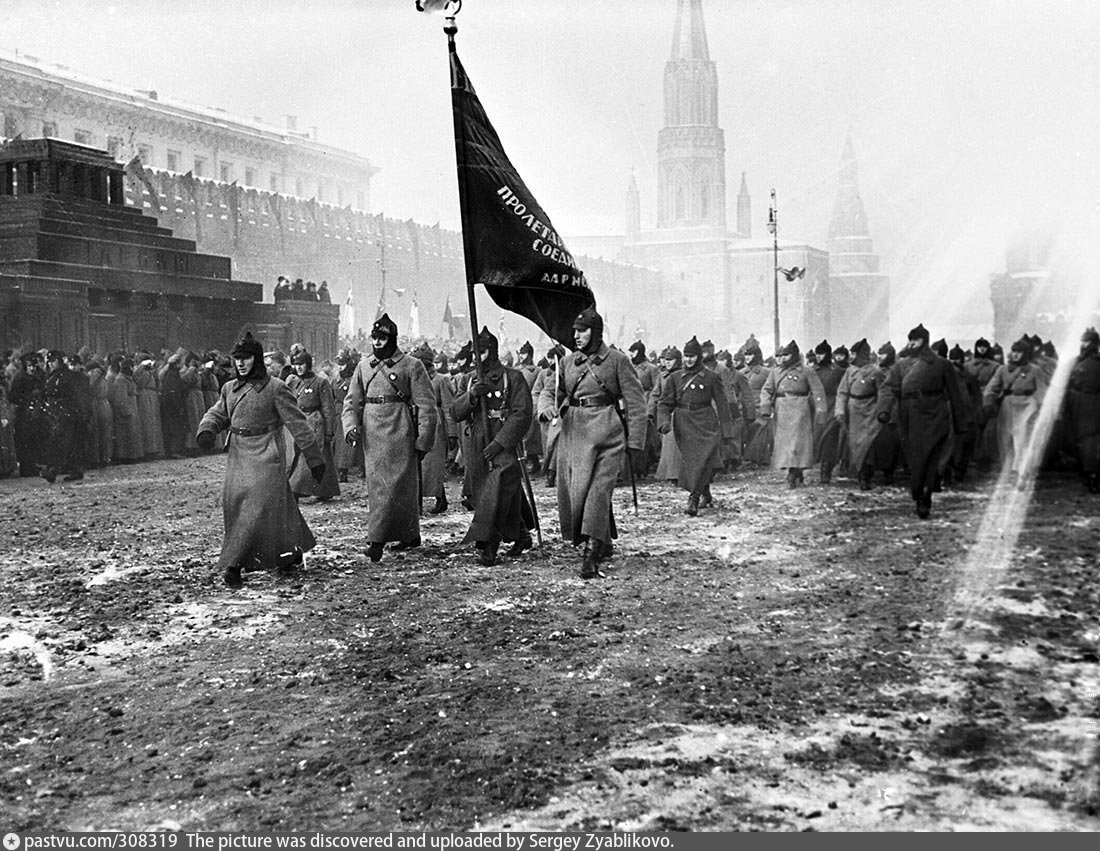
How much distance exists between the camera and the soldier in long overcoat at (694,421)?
35.7 ft

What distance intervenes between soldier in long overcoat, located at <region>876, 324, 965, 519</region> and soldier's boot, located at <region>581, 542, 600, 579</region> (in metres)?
3.72

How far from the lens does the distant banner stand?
741cm

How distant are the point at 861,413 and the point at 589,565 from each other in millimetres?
6036

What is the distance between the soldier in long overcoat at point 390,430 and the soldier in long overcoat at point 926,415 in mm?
4190

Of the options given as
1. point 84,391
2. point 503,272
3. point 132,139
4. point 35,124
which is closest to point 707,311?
point 132,139

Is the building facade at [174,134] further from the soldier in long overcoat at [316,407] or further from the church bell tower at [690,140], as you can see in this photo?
the soldier in long overcoat at [316,407]

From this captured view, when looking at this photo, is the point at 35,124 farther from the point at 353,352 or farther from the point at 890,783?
the point at 890,783

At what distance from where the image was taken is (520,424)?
8.36 m

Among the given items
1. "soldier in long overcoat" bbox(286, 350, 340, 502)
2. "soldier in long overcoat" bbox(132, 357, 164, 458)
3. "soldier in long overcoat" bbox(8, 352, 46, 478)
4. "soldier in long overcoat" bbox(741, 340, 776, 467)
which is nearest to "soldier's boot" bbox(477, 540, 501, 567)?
"soldier in long overcoat" bbox(286, 350, 340, 502)

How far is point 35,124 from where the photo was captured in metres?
46.5

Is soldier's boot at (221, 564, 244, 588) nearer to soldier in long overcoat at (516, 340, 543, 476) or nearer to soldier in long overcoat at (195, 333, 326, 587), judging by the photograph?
soldier in long overcoat at (195, 333, 326, 587)

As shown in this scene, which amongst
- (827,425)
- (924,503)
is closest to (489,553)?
(924,503)

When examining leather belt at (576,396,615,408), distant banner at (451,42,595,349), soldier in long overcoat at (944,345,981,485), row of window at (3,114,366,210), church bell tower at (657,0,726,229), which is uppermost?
church bell tower at (657,0,726,229)

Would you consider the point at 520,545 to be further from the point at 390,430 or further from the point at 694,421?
the point at 694,421
